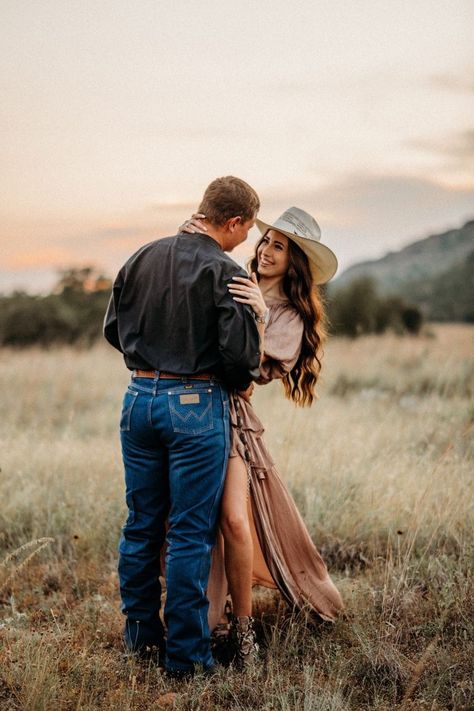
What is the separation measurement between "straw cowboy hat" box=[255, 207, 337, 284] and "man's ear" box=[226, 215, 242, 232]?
478mm

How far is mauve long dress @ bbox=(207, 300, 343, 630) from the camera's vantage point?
12.4 ft

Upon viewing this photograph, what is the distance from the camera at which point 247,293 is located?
3234mm

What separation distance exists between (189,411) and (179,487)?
1.26ft

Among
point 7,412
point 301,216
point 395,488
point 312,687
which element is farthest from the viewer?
point 7,412

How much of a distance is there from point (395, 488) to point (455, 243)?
90347 millimetres

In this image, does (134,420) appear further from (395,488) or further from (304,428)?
(304,428)

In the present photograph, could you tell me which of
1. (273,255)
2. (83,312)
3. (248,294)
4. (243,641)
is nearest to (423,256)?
(83,312)

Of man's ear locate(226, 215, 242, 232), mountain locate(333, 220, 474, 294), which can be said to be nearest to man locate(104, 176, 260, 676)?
man's ear locate(226, 215, 242, 232)

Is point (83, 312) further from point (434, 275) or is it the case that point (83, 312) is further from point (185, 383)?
point (434, 275)

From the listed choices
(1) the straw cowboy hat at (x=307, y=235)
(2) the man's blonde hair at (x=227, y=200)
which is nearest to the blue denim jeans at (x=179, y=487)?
(2) the man's blonde hair at (x=227, y=200)

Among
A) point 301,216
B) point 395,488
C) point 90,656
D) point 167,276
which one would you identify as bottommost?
point 90,656

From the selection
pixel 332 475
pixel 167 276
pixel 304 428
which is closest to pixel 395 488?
pixel 332 475

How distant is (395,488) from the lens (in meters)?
5.57

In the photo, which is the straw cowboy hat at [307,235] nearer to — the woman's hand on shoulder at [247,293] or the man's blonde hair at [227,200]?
the man's blonde hair at [227,200]
